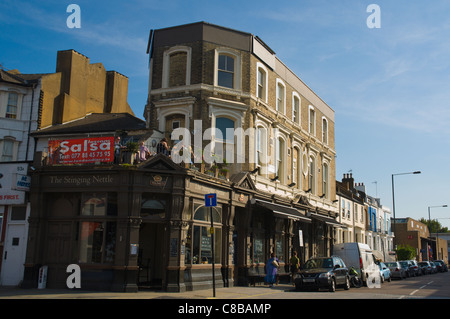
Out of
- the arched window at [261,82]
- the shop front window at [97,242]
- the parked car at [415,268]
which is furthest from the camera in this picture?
the parked car at [415,268]

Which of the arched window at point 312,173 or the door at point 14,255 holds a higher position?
the arched window at point 312,173

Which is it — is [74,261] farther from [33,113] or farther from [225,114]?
[33,113]

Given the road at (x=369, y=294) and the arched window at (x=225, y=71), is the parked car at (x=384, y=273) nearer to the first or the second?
the road at (x=369, y=294)

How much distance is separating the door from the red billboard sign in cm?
329

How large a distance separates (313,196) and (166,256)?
17.0 m

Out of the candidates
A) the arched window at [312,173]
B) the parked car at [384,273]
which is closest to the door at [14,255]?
the arched window at [312,173]

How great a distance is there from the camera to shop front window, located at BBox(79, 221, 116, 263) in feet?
55.9

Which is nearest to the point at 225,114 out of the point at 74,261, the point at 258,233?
the point at 258,233

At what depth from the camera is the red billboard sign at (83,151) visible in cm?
1742

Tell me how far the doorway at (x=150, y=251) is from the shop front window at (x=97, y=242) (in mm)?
2114

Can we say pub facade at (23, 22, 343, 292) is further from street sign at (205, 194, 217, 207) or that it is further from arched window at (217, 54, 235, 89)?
street sign at (205, 194, 217, 207)

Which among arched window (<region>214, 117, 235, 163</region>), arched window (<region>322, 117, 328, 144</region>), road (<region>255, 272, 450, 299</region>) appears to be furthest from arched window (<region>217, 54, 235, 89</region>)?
arched window (<region>322, 117, 328, 144</region>)

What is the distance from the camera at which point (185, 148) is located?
18.5 meters

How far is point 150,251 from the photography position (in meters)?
19.4
